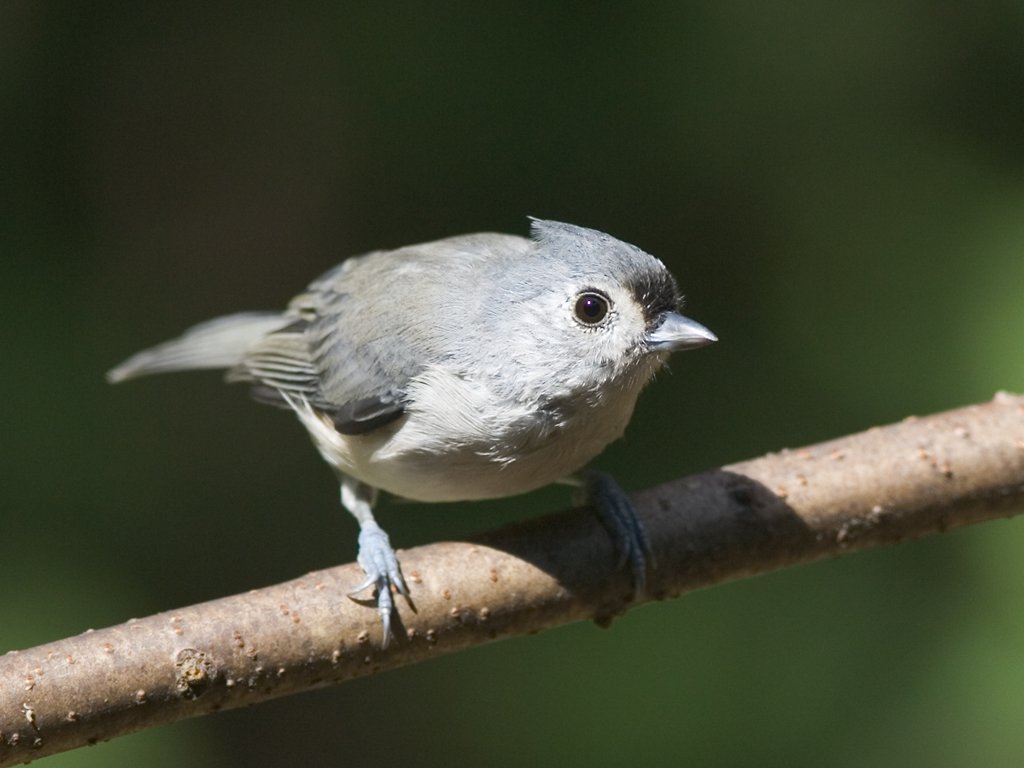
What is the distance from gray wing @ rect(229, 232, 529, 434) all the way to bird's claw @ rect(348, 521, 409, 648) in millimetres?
344

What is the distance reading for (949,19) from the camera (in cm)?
422

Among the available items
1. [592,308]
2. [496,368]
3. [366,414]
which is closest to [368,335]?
[366,414]

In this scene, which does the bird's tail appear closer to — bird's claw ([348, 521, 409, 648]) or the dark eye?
bird's claw ([348, 521, 409, 648])

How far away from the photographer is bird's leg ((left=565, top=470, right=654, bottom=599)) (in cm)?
266

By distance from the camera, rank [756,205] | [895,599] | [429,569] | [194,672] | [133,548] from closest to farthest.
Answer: [194,672], [429,569], [895,599], [133,548], [756,205]

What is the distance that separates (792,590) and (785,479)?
1.14 meters

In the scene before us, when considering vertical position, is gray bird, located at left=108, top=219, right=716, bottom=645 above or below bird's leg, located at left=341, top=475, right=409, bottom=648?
above

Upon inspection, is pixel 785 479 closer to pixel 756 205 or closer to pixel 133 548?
pixel 756 205

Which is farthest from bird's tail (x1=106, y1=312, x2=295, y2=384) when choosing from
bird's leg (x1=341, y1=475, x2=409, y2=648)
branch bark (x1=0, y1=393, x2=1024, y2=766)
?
branch bark (x1=0, y1=393, x2=1024, y2=766)

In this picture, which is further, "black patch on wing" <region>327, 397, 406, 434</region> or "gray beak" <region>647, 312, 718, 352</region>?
"black patch on wing" <region>327, 397, 406, 434</region>

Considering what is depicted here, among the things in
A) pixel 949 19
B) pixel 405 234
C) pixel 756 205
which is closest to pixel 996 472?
pixel 756 205

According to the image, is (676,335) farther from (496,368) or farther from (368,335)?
(368,335)

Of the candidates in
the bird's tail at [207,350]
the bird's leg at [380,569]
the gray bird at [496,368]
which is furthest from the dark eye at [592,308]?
the bird's tail at [207,350]

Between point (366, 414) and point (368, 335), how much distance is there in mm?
268
